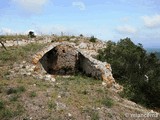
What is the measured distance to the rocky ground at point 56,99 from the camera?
580 inches

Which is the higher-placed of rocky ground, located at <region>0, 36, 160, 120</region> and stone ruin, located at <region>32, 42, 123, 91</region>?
stone ruin, located at <region>32, 42, 123, 91</region>

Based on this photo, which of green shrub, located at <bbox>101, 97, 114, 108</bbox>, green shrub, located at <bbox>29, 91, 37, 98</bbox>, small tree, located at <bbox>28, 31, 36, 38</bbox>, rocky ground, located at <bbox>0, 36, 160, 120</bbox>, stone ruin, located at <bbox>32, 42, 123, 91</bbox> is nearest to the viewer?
rocky ground, located at <bbox>0, 36, 160, 120</bbox>

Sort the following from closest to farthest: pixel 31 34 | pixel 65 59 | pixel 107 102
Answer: pixel 107 102
pixel 65 59
pixel 31 34

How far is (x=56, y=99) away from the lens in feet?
52.4

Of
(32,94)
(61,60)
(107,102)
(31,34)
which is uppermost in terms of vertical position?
(31,34)

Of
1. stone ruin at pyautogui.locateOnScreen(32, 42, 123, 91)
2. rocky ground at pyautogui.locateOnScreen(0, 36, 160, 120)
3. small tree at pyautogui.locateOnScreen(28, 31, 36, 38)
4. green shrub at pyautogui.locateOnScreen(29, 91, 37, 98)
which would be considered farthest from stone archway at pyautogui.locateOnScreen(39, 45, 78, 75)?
green shrub at pyautogui.locateOnScreen(29, 91, 37, 98)

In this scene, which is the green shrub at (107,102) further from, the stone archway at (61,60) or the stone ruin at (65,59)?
the stone archway at (61,60)

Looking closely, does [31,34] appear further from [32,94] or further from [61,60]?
[32,94]

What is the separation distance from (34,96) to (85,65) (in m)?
7.88

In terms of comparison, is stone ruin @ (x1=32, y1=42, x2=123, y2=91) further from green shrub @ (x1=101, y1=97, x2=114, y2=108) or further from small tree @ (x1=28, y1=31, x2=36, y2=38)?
small tree @ (x1=28, y1=31, x2=36, y2=38)

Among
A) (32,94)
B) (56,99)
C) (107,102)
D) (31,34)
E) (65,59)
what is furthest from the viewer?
(31,34)

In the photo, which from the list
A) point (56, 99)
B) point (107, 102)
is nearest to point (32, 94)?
point (56, 99)

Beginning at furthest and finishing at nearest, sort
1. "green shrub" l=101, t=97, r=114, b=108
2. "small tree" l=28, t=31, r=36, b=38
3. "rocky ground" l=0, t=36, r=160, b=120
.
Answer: "small tree" l=28, t=31, r=36, b=38 → "green shrub" l=101, t=97, r=114, b=108 → "rocky ground" l=0, t=36, r=160, b=120

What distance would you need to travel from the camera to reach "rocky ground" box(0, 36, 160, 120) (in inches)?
580
